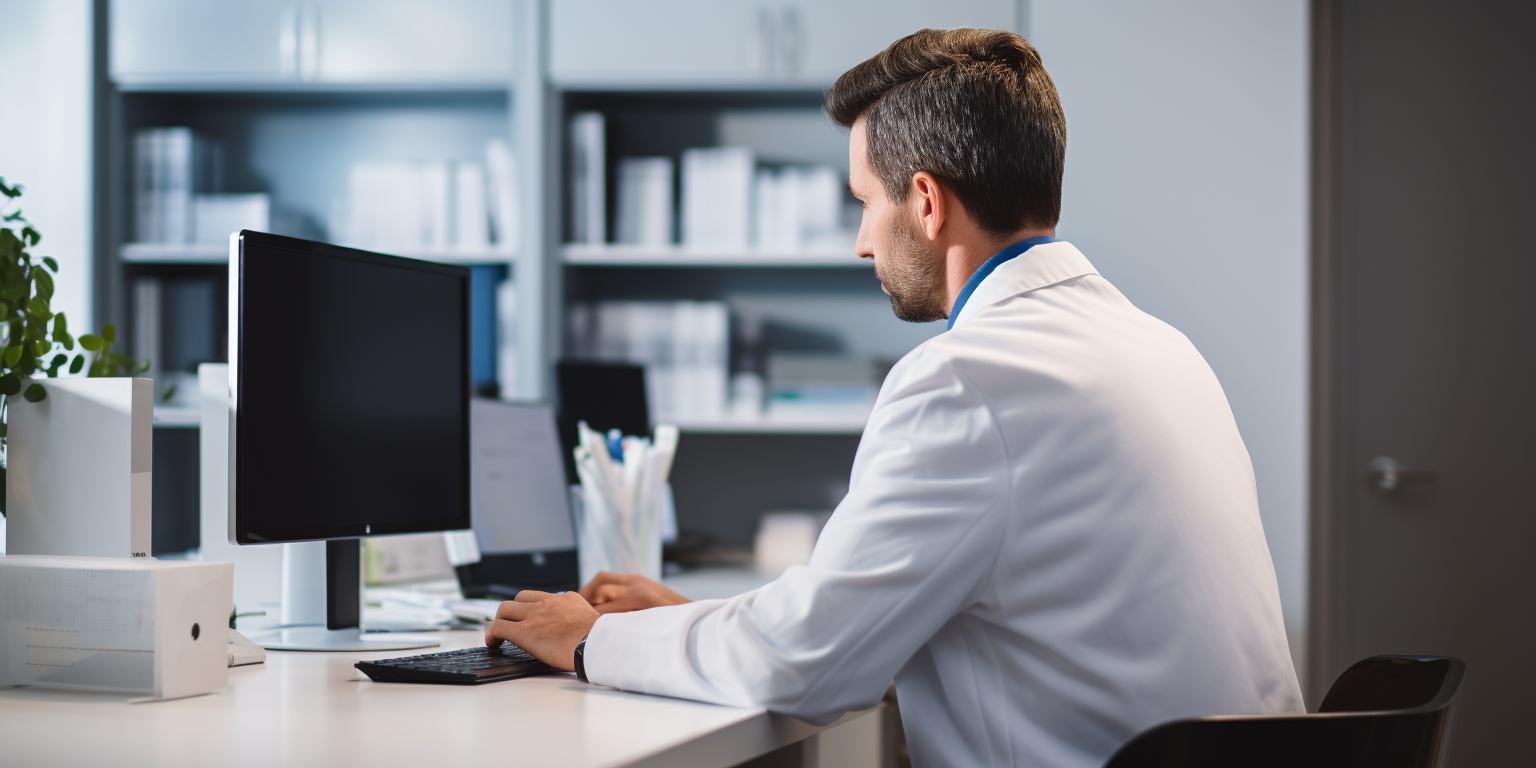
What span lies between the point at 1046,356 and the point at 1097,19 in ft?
6.74

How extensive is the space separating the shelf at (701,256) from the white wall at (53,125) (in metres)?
1.30

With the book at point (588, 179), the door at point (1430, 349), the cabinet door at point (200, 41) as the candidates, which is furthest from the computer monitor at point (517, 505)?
the door at point (1430, 349)

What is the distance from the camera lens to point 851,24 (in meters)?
2.79

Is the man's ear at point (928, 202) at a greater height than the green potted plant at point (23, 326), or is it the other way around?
the man's ear at point (928, 202)

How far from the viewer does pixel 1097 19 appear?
2725 mm

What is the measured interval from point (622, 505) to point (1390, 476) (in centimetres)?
214

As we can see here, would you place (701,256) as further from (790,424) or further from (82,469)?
(82,469)

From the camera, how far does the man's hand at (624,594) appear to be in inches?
47.4

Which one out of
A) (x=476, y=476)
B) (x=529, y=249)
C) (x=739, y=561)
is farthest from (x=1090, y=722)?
(x=529, y=249)

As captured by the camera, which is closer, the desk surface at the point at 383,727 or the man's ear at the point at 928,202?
the desk surface at the point at 383,727

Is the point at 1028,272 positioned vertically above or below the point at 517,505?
above

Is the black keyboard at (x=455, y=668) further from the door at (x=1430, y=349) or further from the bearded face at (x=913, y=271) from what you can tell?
the door at (x=1430, y=349)

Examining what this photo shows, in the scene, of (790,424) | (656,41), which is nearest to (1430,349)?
(790,424)

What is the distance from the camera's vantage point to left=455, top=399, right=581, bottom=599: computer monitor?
1.71 meters
